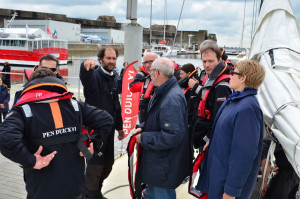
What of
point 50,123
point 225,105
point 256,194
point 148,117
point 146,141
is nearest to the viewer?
point 50,123

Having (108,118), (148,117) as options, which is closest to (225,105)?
(148,117)

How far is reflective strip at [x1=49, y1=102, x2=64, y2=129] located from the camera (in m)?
2.23

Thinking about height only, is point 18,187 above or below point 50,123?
below

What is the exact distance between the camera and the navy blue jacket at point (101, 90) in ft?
11.7

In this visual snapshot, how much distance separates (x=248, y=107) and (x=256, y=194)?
196 centimetres

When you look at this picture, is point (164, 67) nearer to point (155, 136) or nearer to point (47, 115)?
point (155, 136)

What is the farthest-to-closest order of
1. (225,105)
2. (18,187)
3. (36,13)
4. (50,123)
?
(36,13) → (18,187) → (225,105) → (50,123)

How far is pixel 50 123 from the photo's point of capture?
2.21 meters

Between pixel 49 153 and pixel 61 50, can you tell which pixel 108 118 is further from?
pixel 61 50

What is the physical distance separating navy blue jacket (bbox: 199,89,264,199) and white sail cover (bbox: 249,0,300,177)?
9.9 inches

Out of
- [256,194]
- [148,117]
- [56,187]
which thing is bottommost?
[256,194]

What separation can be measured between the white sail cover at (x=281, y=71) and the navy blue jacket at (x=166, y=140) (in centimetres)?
85

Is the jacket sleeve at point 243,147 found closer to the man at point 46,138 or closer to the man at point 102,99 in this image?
the man at point 46,138

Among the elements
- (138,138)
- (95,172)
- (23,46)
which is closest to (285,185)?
(138,138)
